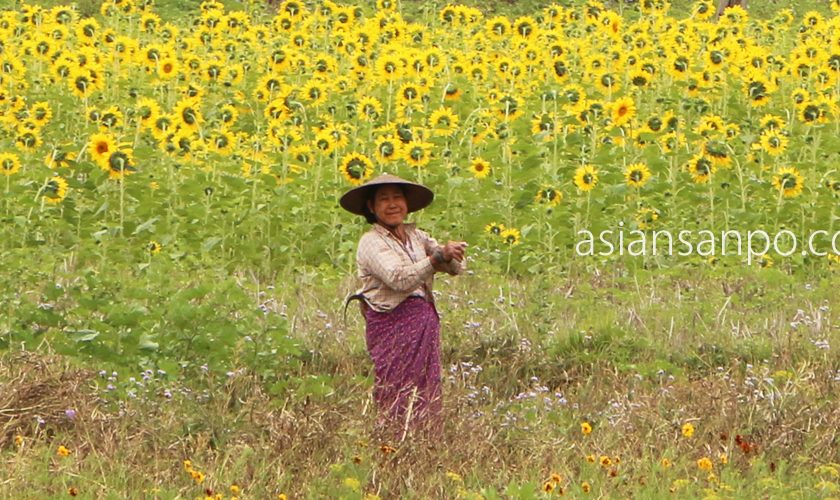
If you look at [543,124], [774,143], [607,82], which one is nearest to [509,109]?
[543,124]

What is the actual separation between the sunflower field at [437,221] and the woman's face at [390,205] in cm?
74

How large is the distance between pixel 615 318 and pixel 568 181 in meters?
3.24

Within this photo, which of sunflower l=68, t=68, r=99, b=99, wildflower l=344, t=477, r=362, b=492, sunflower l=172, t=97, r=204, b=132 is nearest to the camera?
wildflower l=344, t=477, r=362, b=492

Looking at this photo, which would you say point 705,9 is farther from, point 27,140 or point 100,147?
point 100,147

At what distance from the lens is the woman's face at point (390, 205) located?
7.29m

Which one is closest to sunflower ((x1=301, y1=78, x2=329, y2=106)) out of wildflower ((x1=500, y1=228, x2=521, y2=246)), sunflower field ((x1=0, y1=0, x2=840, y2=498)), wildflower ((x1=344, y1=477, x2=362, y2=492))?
sunflower field ((x1=0, y1=0, x2=840, y2=498))

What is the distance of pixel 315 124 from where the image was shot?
13719mm

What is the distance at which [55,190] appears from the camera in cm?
1093

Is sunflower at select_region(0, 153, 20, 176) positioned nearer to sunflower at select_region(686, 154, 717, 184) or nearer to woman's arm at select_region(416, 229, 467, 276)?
sunflower at select_region(686, 154, 717, 184)

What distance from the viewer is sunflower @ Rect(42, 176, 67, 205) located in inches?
429

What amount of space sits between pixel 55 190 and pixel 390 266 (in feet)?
14.4

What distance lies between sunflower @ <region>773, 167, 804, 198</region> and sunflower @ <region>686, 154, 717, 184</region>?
43 cm

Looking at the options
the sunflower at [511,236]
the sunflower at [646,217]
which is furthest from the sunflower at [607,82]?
the sunflower at [511,236]

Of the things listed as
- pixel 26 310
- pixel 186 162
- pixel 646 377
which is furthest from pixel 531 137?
pixel 26 310
